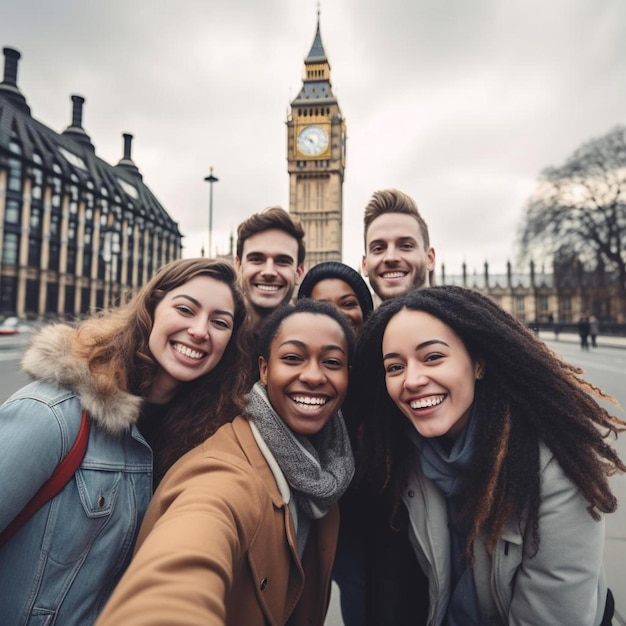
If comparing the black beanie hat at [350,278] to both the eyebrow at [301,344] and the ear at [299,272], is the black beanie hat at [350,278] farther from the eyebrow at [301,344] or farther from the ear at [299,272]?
the eyebrow at [301,344]

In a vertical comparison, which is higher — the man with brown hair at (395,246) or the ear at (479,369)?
the man with brown hair at (395,246)

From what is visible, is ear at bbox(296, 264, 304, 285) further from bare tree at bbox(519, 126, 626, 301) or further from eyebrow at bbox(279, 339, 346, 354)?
bare tree at bbox(519, 126, 626, 301)

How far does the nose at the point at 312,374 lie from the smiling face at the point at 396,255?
4.22 feet

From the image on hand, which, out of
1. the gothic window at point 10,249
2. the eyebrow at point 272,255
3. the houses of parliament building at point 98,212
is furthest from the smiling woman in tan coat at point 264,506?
the gothic window at point 10,249

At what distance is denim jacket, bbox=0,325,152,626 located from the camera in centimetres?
135

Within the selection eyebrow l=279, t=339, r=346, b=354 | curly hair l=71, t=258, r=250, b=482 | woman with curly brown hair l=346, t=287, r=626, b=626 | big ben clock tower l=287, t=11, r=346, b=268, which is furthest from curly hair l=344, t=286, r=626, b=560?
big ben clock tower l=287, t=11, r=346, b=268

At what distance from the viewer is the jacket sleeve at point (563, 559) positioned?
1428 millimetres

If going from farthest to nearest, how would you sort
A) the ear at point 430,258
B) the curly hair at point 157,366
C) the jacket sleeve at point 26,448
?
the ear at point 430,258 < the curly hair at point 157,366 < the jacket sleeve at point 26,448

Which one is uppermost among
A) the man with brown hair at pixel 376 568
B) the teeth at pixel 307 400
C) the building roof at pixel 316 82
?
the building roof at pixel 316 82

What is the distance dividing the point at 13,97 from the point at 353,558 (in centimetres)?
5191

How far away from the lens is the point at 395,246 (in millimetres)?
2891

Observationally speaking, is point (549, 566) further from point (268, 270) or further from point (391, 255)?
point (268, 270)

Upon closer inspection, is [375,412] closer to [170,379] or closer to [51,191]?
[170,379]

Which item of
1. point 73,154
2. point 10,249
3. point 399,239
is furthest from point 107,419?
point 73,154
